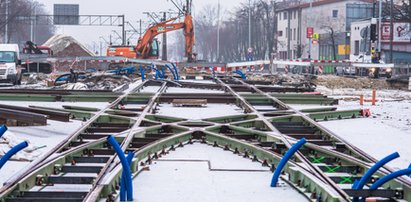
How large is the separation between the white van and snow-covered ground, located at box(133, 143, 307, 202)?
2893 cm

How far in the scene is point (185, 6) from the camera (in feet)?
203

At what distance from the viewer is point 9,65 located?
3962cm

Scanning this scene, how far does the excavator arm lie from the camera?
5609 centimetres

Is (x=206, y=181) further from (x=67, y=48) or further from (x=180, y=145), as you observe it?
(x=67, y=48)

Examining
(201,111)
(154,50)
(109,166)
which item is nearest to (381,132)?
(201,111)

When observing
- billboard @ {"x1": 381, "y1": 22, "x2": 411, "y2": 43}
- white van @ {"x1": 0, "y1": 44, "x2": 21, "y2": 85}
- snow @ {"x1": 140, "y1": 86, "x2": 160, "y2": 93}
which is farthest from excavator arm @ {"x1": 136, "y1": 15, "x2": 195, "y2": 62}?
billboard @ {"x1": 381, "y1": 22, "x2": 411, "y2": 43}

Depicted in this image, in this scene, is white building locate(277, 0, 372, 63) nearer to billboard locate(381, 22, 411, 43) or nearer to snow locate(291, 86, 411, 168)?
billboard locate(381, 22, 411, 43)

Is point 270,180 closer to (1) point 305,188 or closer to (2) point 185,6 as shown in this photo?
(1) point 305,188

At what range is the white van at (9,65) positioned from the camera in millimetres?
39250

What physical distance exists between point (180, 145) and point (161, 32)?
47.5 metres

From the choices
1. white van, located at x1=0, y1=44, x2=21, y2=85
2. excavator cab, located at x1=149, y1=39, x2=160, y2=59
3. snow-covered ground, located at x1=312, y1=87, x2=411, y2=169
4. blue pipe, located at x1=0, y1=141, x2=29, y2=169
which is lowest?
snow-covered ground, located at x1=312, y1=87, x2=411, y2=169

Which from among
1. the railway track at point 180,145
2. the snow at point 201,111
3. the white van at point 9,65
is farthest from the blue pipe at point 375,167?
the white van at point 9,65

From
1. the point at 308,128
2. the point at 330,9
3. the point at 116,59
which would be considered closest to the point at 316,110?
the point at 308,128

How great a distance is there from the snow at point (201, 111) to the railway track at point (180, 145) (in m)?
0.65
